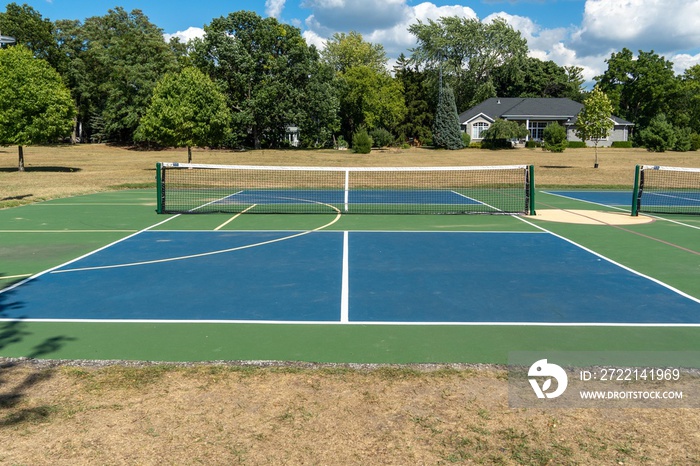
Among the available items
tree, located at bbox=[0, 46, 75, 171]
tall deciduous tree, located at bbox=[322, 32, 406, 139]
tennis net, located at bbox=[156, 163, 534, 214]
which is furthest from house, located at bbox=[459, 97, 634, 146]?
tree, located at bbox=[0, 46, 75, 171]

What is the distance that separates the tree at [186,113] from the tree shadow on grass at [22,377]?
3467 cm

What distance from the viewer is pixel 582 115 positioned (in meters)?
47.1

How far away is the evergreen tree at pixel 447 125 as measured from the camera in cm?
7212

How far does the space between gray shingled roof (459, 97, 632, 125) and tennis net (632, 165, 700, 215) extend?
3845cm

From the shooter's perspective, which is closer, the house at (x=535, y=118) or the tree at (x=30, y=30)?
the tree at (x=30, y=30)

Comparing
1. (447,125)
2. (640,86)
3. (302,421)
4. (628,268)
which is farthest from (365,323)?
(640,86)

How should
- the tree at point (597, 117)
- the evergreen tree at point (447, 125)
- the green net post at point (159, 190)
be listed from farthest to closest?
the evergreen tree at point (447, 125), the tree at point (597, 117), the green net post at point (159, 190)

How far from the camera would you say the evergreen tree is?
7212 centimetres

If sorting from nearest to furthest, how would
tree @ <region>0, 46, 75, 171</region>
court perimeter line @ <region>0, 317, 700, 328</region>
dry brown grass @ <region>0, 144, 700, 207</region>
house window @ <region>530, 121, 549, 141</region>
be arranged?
court perimeter line @ <region>0, 317, 700, 328</region> → dry brown grass @ <region>0, 144, 700, 207</region> → tree @ <region>0, 46, 75, 171</region> → house window @ <region>530, 121, 549, 141</region>

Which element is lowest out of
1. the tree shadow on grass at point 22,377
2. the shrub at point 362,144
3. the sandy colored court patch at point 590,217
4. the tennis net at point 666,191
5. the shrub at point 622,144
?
the tree shadow on grass at point 22,377

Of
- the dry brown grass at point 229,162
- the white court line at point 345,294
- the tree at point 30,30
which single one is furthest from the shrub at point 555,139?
the tree at point 30,30

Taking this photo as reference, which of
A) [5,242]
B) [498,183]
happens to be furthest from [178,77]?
[5,242]

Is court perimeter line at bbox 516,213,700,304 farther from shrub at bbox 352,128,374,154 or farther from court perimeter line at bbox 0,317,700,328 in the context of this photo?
shrub at bbox 352,128,374,154

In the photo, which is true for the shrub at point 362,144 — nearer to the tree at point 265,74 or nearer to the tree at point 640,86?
the tree at point 265,74
